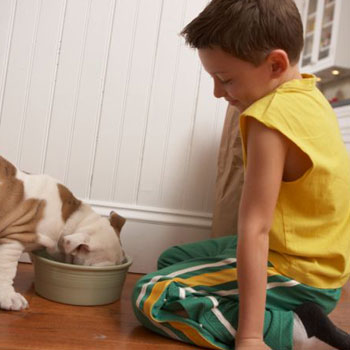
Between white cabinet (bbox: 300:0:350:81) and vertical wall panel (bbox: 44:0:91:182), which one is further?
white cabinet (bbox: 300:0:350:81)

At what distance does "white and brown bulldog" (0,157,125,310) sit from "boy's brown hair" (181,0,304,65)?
22.7 inches

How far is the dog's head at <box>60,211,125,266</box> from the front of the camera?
110 centimetres

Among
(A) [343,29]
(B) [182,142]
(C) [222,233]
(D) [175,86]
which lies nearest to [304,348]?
(C) [222,233]

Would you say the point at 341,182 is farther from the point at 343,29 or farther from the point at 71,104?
the point at 343,29

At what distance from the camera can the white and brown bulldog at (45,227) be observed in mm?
1101

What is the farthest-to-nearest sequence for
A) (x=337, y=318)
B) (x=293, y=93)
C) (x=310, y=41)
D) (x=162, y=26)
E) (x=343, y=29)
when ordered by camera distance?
(x=310, y=41)
(x=343, y=29)
(x=162, y=26)
(x=337, y=318)
(x=293, y=93)

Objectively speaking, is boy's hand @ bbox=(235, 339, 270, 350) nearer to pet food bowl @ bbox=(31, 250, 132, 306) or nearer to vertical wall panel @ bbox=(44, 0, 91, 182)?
pet food bowl @ bbox=(31, 250, 132, 306)

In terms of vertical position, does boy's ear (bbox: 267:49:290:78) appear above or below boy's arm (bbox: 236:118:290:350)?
above

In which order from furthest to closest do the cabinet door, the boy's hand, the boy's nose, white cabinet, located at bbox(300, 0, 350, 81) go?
the cabinet door
white cabinet, located at bbox(300, 0, 350, 81)
the boy's nose
the boy's hand

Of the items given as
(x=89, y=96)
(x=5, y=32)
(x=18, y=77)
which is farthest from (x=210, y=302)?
(x=5, y=32)

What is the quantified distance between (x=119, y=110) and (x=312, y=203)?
0.79 metres

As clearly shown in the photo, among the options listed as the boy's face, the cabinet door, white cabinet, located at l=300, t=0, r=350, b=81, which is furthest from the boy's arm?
the cabinet door

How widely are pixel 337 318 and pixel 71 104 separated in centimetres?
103

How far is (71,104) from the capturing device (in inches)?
56.9
